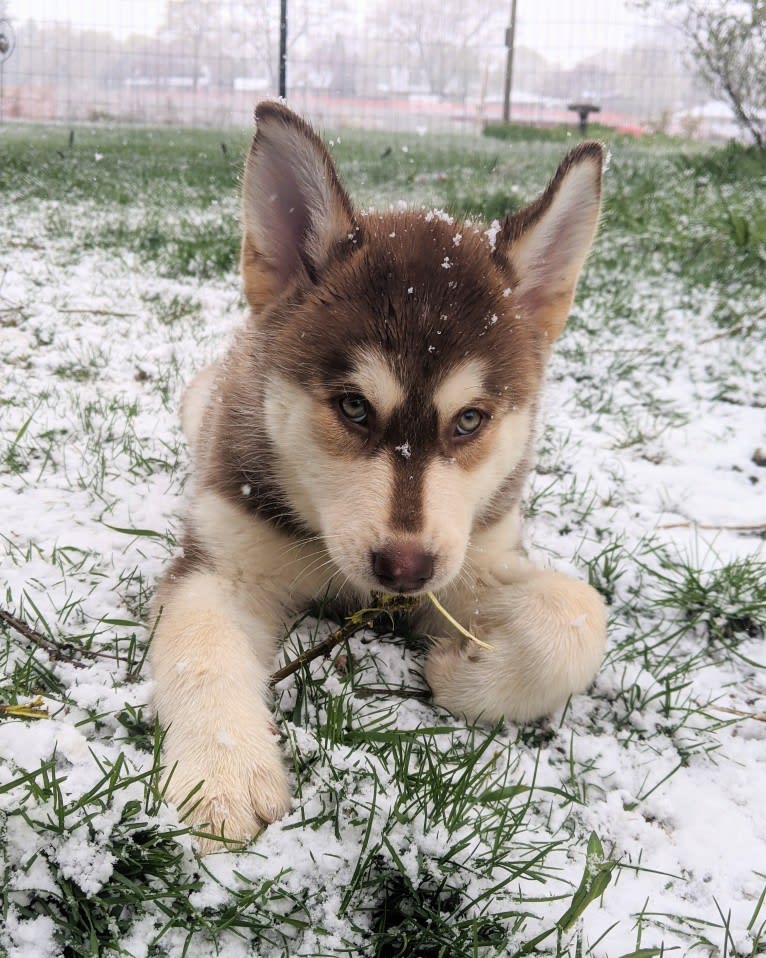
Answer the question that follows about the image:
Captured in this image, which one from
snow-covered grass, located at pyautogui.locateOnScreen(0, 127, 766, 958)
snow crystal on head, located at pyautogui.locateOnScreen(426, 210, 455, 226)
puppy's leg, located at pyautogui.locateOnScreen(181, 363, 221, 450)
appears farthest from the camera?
puppy's leg, located at pyautogui.locateOnScreen(181, 363, 221, 450)

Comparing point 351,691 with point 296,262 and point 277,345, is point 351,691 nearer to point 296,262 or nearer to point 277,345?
point 277,345

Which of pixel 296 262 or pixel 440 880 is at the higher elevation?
pixel 296 262

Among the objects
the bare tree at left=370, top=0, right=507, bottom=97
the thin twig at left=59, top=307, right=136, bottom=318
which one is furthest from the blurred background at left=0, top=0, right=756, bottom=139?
the thin twig at left=59, top=307, right=136, bottom=318

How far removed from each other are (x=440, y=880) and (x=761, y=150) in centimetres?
1446

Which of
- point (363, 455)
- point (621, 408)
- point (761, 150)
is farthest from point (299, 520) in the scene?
point (761, 150)

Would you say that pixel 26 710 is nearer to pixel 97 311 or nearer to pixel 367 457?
pixel 367 457

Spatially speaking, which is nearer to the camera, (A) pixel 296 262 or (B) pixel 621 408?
(A) pixel 296 262

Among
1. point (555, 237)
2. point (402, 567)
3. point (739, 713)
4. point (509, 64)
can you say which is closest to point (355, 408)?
point (402, 567)

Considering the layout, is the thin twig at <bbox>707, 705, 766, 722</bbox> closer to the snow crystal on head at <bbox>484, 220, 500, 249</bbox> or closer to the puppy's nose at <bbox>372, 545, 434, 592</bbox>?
the puppy's nose at <bbox>372, 545, 434, 592</bbox>

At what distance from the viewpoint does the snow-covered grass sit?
60.1 inches

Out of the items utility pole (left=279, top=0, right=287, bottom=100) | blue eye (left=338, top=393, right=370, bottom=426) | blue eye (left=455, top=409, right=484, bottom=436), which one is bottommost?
blue eye (left=455, top=409, right=484, bottom=436)

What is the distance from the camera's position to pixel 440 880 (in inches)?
64.1

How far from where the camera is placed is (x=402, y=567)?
6.38 feet

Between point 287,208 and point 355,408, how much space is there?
2.60ft
